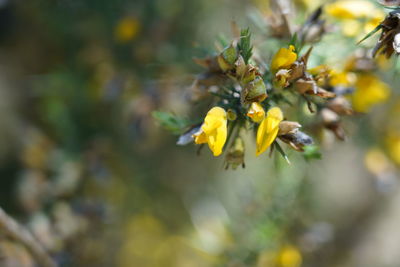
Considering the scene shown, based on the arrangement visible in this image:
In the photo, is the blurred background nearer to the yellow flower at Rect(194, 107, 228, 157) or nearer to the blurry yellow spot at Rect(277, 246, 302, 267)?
the blurry yellow spot at Rect(277, 246, 302, 267)

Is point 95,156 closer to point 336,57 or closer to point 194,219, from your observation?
point 194,219

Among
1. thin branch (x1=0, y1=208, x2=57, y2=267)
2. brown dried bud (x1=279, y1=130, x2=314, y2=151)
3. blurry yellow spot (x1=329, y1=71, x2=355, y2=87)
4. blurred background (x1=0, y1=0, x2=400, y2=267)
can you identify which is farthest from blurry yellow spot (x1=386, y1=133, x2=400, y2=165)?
thin branch (x1=0, y1=208, x2=57, y2=267)

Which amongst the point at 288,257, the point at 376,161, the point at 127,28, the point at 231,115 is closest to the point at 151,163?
the point at 127,28

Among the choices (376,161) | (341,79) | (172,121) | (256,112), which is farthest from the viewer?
(376,161)

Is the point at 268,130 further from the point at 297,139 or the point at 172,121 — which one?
the point at 172,121

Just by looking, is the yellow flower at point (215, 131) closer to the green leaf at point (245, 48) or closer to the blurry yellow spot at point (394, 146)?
the green leaf at point (245, 48)

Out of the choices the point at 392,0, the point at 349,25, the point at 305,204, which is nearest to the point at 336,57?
the point at 349,25

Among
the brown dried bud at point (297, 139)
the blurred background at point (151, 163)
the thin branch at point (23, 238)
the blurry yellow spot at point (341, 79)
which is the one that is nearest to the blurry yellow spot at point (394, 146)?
the blurred background at point (151, 163)
